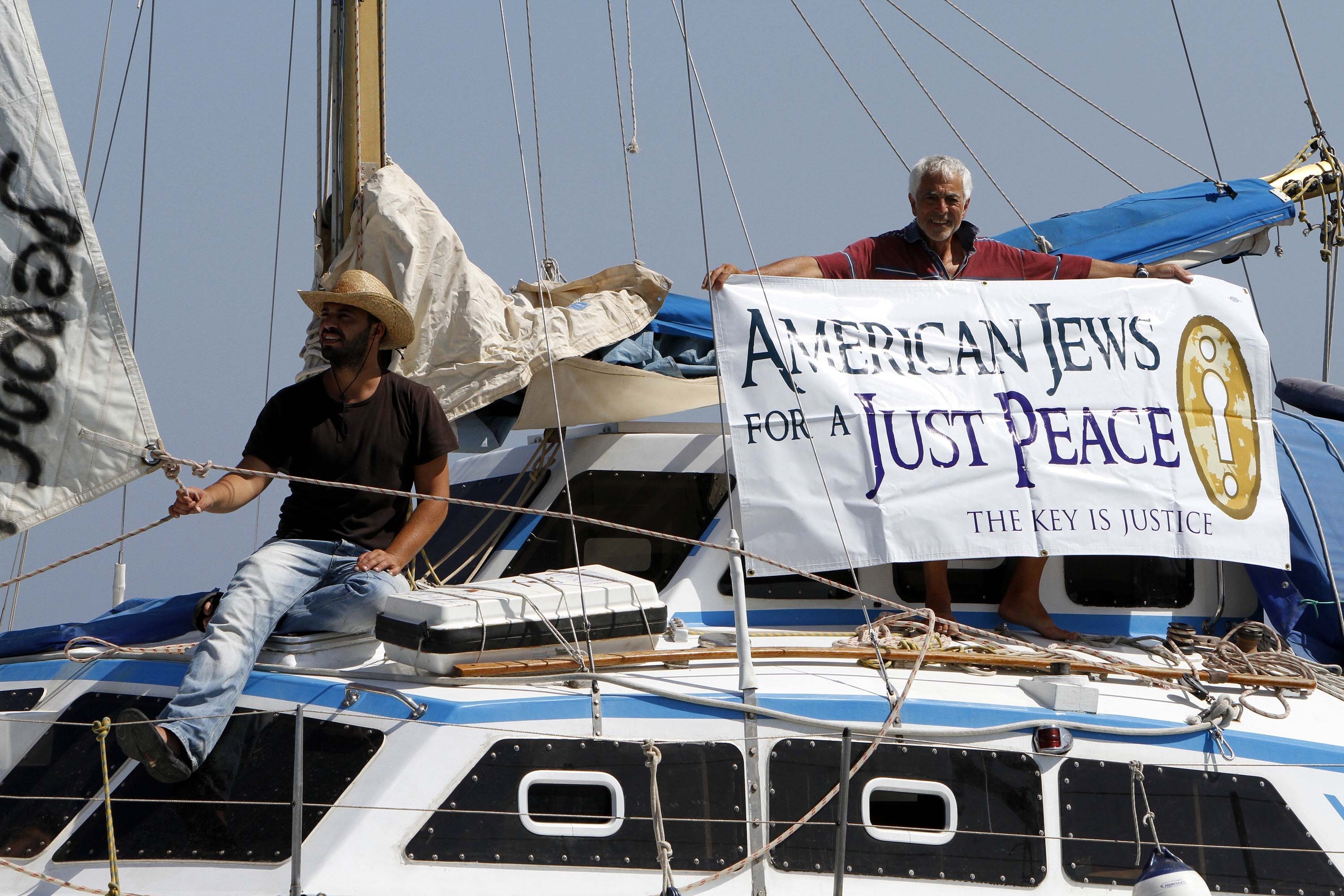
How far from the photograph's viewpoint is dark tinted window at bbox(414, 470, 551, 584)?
559cm

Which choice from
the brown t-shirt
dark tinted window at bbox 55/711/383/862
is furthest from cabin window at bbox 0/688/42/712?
the brown t-shirt

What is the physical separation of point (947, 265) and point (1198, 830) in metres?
2.39

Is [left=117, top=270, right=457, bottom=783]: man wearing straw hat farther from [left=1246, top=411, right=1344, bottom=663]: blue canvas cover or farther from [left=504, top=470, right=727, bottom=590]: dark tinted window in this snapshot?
[left=1246, top=411, right=1344, bottom=663]: blue canvas cover

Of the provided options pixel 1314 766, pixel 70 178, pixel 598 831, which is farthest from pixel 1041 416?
pixel 70 178

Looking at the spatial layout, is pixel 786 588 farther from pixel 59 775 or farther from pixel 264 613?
pixel 59 775

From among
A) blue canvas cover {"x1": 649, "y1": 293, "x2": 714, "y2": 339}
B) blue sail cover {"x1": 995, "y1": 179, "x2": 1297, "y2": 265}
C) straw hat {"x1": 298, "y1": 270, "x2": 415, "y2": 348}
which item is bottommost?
straw hat {"x1": 298, "y1": 270, "x2": 415, "y2": 348}

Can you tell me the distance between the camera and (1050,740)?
3.99 m

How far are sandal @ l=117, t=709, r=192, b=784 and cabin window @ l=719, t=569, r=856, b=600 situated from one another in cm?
216

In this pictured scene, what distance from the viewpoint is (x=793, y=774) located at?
3.90 m

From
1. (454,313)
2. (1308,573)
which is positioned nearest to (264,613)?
(454,313)

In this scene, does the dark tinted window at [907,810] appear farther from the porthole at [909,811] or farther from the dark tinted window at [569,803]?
the dark tinted window at [569,803]

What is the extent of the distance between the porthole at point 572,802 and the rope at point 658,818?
99 millimetres

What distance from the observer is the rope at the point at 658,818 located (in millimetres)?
3562

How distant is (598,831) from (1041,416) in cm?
244
